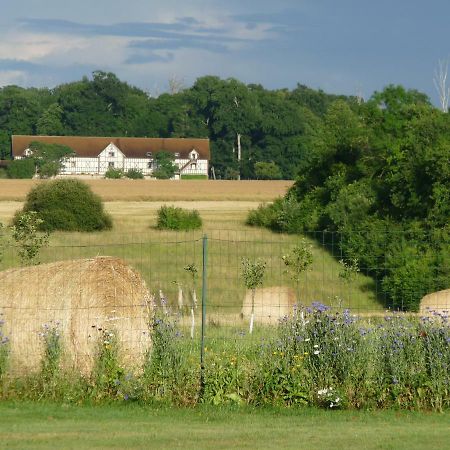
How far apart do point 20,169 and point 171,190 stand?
2526cm

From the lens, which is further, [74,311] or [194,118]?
[194,118]

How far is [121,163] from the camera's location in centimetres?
12619

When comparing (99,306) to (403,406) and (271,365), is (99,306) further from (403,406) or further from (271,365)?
(403,406)

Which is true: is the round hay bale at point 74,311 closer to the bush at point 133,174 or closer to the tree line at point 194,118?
the bush at point 133,174

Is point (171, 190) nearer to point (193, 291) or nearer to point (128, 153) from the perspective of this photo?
point (128, 153)

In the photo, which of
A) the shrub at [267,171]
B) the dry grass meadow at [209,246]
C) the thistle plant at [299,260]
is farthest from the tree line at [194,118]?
the thistle plant at [299,260]

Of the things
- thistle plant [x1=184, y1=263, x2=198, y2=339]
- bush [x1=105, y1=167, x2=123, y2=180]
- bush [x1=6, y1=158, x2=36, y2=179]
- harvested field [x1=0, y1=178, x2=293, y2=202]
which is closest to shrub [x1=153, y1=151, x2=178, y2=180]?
bush [x1=105, y1=167, x2=123, y2=180]

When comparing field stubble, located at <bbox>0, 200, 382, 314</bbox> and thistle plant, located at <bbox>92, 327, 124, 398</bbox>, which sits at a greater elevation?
thistle plant, located at <bbox>92, 327, 124, 398</bbox>

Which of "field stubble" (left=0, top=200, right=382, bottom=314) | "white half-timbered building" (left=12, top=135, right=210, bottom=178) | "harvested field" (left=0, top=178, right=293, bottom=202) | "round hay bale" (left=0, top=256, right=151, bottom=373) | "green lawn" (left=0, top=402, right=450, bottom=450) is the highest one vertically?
"white half-timbered building" (left=12, top=135, right=210, bottom=178)

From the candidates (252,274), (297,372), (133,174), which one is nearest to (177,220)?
(252,274)

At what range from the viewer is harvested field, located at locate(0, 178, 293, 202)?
81750 millimetres

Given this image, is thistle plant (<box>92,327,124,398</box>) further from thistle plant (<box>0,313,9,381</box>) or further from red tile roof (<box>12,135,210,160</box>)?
red tile roof (<box>12,135,210,160</box>)

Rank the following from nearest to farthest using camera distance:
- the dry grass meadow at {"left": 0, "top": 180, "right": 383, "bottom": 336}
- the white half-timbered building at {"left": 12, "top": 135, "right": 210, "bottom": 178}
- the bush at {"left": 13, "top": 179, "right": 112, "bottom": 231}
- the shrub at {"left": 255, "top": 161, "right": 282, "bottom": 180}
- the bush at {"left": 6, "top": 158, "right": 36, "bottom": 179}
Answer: the dry grass meadow at {"left": 0, "top": 180, "right": 383, "bottom": 336} < the bush at {"left": 13, "top": 179, "right": 112, "bottom": 231} < the bush at {"left": 6, "top": 158, "right": 36, "bottom": 179} < the white half-timbered building at {"left": 12, "top": 135, "right": 210, "bottom": 178} < the shrub at {"left": 255, "top": 161, "right": 282, "bottom": 180}

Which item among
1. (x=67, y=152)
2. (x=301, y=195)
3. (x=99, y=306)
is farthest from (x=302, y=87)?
(x=99, y=306)
